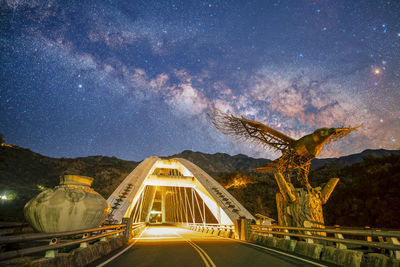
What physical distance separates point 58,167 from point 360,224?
71.2 m

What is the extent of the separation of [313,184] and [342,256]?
36610mm

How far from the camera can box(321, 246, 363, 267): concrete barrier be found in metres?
6.48

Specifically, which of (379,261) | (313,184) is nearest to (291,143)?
(379,261)

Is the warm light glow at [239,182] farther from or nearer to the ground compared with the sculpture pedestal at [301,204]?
Answer: farther from the ground

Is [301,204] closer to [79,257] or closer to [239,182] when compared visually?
[79,257]

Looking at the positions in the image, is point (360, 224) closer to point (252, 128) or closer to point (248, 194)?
point (252, 128)

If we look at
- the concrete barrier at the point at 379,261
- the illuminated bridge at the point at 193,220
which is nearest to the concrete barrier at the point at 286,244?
the illuminated bridge at the point at 193,220

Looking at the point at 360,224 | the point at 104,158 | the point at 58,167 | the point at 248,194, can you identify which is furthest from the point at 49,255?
the point at 104,158

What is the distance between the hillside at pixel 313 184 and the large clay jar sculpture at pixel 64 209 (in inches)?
724

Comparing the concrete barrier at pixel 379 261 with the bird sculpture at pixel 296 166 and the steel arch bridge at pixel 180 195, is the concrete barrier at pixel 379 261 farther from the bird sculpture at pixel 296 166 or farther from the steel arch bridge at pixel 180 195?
the steel arch bridge at pixel 180 195

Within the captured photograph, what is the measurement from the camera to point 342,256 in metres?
7.00

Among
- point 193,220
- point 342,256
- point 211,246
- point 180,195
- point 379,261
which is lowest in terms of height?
point 211,246

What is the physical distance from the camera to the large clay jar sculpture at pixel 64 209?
8.67 meters

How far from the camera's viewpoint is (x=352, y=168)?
3581 cm
